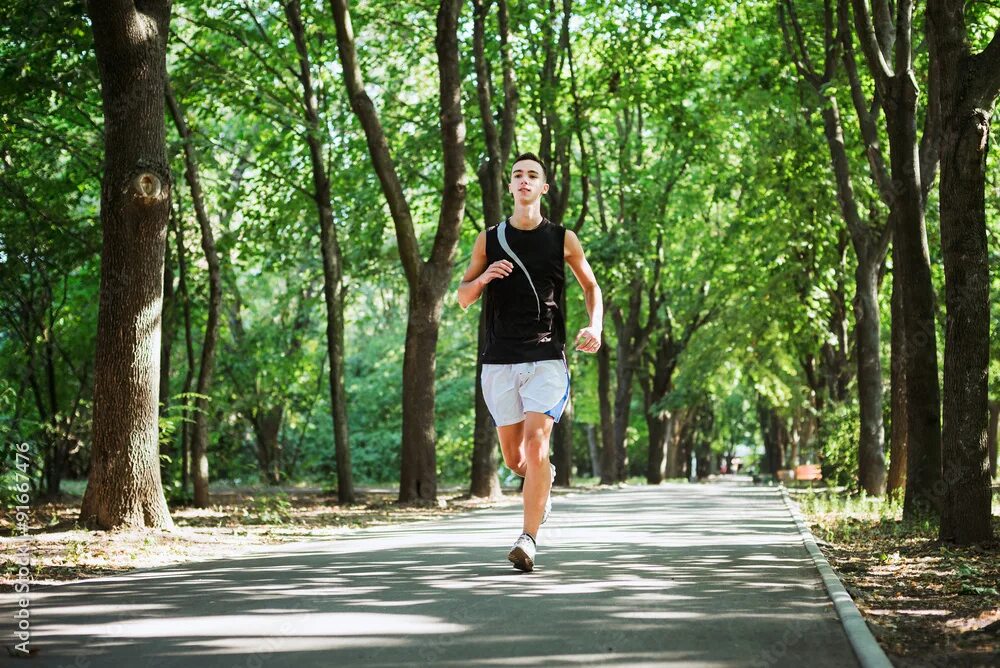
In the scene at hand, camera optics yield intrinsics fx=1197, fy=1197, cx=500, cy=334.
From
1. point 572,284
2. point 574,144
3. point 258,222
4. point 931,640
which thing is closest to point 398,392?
point 572,284

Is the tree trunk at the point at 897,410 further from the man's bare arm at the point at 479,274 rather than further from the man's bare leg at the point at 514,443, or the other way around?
the man's bare arm at the point at 479,274

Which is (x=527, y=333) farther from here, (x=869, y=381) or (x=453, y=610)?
(x=869, y=381)

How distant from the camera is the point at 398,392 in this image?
42.0m

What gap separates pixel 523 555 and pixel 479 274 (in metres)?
1.96

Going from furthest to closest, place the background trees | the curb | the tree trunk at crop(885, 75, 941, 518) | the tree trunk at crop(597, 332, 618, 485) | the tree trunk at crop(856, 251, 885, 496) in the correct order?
the tree trunk at crop(597, 332, 618, 485) → the tree trunk at crop(856, 251, 885, 496) → the background trees → the tree trunk at crop(885, 75, 941, 518) → the curb

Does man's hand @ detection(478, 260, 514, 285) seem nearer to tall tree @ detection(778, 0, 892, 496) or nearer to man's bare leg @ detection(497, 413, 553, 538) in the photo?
man's bare leg @ detection(497, 413, 553, 538)

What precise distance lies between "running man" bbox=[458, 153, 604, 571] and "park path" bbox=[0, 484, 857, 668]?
755 millimetres

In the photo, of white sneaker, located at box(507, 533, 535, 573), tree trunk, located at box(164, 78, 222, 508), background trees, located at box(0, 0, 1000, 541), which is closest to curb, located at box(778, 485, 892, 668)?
white sneaker, located at box(507, 533, 535, 573)

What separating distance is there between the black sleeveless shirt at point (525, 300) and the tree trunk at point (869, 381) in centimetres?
1455

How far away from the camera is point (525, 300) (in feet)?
26.5

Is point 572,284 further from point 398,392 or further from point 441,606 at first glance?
point 441,606

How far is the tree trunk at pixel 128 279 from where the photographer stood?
36.1ft

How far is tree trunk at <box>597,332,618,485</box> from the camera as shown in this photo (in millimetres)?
35188

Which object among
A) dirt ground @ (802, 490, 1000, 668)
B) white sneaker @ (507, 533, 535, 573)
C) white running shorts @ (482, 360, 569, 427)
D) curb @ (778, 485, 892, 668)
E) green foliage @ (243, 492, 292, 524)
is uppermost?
white running shorts @ (482, 360, 569, 427)
